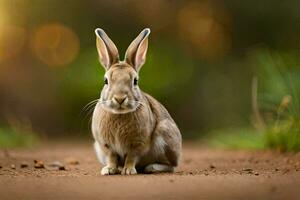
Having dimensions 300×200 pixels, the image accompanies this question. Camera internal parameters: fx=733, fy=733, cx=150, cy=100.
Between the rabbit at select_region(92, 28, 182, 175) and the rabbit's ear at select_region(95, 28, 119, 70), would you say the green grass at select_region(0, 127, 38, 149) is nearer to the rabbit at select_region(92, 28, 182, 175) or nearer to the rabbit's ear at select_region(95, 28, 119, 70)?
the rabbit's ear at select_region(95, 28, 119, 70)

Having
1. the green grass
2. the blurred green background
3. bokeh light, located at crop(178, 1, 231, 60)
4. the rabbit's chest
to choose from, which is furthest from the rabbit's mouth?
bokeh light, located at crop(178, 1, 231, 60)

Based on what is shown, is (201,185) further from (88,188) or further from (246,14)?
(246,14)

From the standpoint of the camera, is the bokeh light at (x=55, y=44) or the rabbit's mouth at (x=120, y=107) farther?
the bokeh light at (x=55, y=44)

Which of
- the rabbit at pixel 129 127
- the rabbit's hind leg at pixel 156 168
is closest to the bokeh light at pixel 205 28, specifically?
the rabbit at pixel 129 127

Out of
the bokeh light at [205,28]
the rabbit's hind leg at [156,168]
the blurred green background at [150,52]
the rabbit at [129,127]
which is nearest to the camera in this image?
the rabbit at [129,127]

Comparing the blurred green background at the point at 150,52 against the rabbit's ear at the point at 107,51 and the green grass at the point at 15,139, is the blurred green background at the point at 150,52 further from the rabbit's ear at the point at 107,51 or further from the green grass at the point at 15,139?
the rabbit's ear at the point at 107,51

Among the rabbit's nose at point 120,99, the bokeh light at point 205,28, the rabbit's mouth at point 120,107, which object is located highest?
the bokeh light at point 205,28

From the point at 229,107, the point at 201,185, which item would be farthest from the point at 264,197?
the point at 229,107
